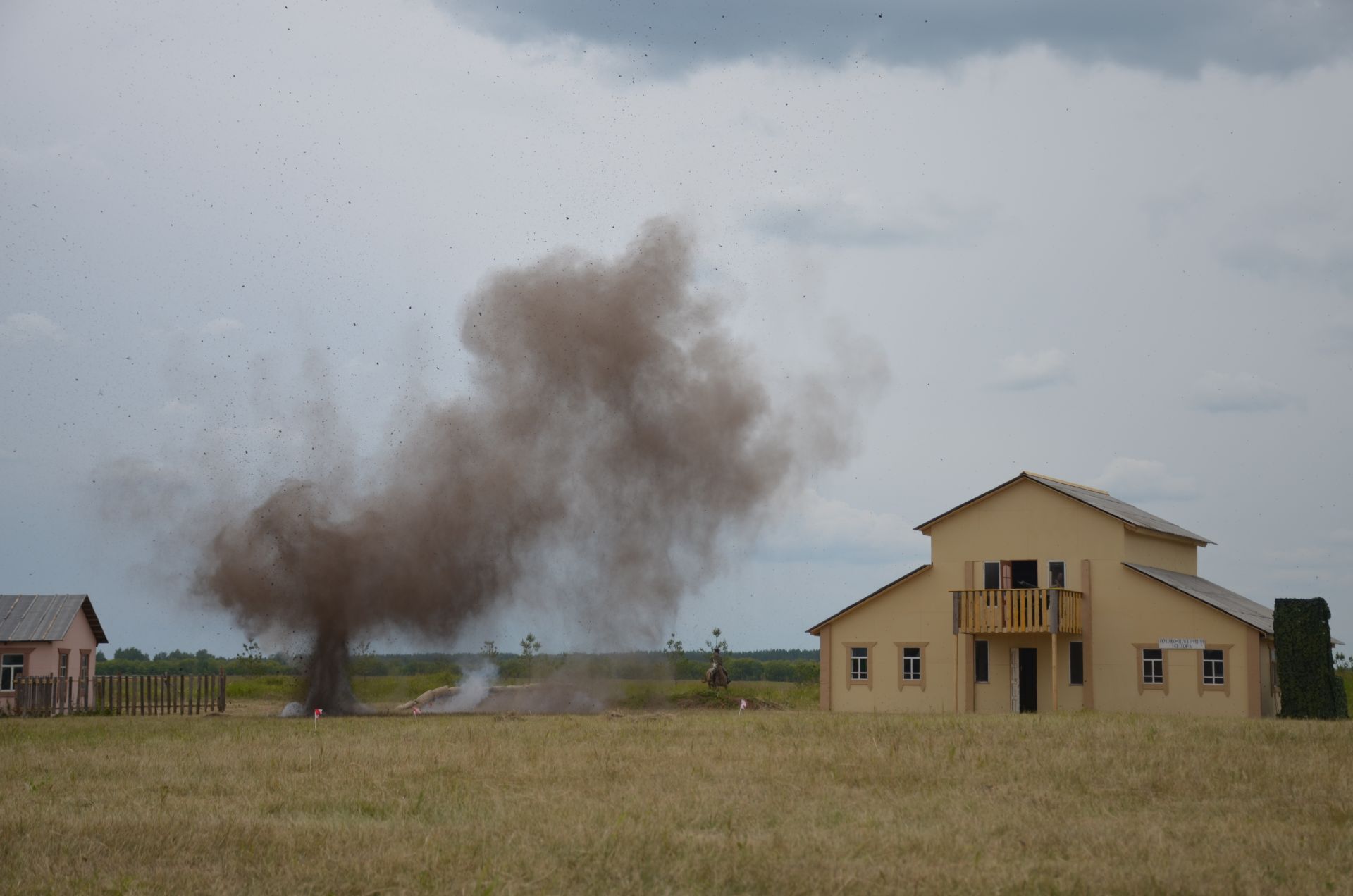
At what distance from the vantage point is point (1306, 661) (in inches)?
1439

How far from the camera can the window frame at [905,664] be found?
4237cm

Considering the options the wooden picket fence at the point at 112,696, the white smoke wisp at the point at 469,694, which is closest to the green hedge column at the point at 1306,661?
the white smoke wisp at the point at 469,694

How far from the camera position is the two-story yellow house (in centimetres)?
3838

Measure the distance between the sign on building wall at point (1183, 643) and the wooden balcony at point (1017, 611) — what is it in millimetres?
2481

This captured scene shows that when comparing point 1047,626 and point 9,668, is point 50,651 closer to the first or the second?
point 9,668

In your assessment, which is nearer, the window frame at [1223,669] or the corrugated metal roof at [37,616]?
the window frame at [1223,669]

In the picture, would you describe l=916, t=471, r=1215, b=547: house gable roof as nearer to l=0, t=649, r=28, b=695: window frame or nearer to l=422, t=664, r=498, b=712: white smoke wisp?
l=422, t=664, r=498, b=712: white smoke wisp

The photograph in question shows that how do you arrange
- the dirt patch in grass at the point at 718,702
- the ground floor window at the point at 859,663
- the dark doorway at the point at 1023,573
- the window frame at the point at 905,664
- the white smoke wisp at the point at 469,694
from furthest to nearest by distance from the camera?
the white smoke wisp at the point at 469,694
the dirt patch in grass at the point at 718,702
the ground floor window at the point at 859,663
the window frame at the point at 905,664
the dark doorway at the point at 1023,573

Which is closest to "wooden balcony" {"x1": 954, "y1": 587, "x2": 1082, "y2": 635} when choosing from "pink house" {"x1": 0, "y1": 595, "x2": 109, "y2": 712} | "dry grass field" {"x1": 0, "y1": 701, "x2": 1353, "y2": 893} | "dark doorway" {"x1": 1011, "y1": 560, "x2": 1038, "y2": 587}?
"dark doorway" {"x1": 1011, "y1": 560, "x2": 1038, "y2": 587}

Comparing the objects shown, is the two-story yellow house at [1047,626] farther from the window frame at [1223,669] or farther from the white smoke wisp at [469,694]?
the white smoke wisp at [469,694]

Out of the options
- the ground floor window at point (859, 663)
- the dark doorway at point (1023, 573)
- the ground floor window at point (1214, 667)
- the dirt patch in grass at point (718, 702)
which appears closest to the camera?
the ground floor window at point (1214, 667)

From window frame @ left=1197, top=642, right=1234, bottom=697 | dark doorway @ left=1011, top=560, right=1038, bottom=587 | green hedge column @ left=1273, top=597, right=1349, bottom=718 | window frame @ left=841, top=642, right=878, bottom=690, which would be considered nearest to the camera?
green hedge column @ left=1273, top=597, right=1349, bottom=718

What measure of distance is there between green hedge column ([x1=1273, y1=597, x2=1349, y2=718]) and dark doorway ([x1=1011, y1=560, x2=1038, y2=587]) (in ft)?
23.9

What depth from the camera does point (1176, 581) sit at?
41.2 metres
